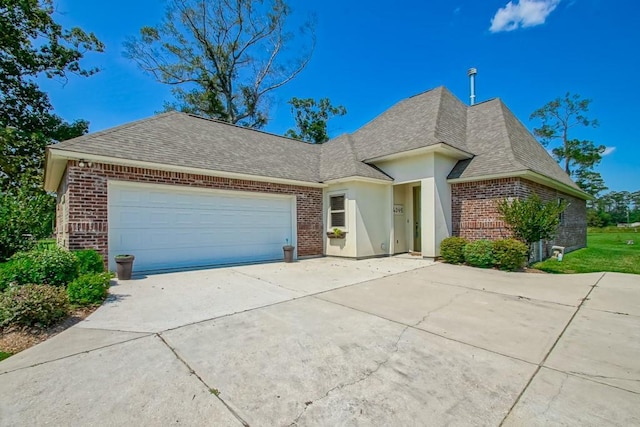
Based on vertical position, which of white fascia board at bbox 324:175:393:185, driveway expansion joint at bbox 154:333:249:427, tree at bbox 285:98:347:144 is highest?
tree at bbox 285:98:347:144

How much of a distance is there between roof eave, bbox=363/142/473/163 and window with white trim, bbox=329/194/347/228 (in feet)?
7.20

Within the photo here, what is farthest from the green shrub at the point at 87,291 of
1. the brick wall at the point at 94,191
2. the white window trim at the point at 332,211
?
the white window trim at the point at 332,211

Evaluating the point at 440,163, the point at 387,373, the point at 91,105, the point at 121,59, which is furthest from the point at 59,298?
the point at 121,59

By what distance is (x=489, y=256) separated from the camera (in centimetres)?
862

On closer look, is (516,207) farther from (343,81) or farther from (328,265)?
(343,81)

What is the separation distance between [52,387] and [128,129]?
8.21m

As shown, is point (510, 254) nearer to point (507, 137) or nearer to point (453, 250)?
point (453, 250)

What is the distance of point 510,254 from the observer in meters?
8.27

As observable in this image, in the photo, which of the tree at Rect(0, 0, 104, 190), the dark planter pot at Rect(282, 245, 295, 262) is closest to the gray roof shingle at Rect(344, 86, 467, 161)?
the dark planter pot at Rect(282, 245, 295, 262)

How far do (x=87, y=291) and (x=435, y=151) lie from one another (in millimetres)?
10292

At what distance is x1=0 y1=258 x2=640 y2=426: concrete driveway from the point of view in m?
2.22

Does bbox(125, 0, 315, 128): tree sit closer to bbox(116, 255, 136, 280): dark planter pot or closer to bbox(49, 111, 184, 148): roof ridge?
bbox(49, 111, 184, 148): roof ridge

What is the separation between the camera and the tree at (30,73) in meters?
13.9

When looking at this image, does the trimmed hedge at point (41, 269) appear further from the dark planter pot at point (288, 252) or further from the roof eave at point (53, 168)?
the dark planter pot at point (288, 252)
